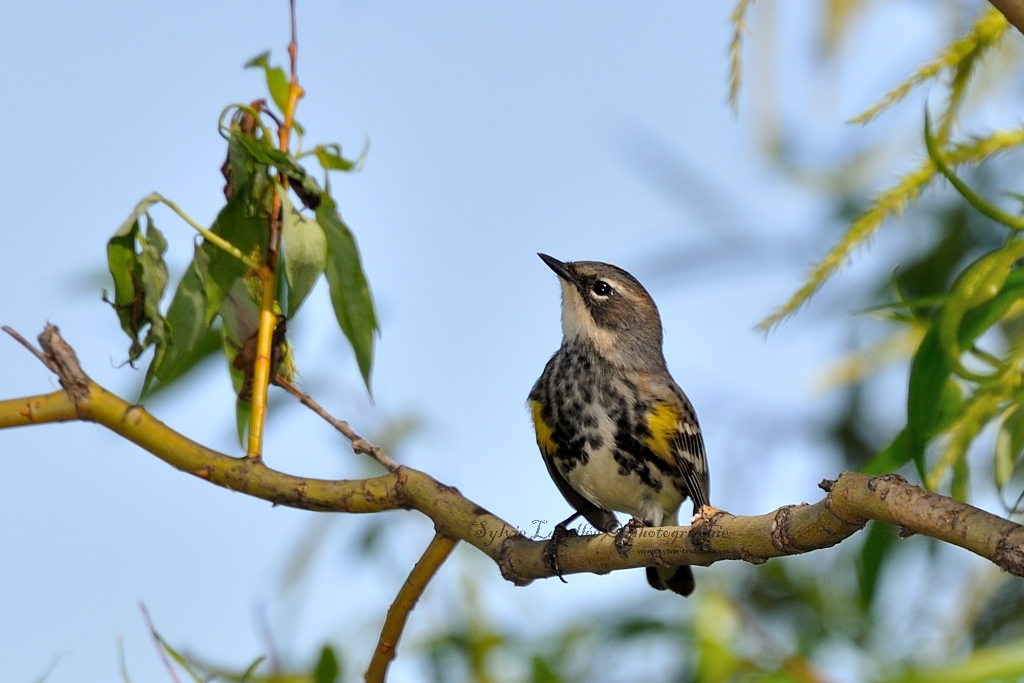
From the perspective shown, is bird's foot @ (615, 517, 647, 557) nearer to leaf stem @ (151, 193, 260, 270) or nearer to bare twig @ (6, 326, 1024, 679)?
bare twig @ (6, 326, 1024, 679)

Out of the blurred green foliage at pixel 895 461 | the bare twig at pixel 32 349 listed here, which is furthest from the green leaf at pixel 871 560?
the bare twig at pixel 32 349

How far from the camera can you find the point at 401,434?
2996mm

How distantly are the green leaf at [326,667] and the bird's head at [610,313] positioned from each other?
119 cm

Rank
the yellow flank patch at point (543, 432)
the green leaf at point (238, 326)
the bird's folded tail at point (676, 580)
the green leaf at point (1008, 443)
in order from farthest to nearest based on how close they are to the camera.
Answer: the bird's folded tail at point (676, 580)
the yellow flank patch at point (543, 432)
the green leaf at point (238, 326)
the green leaf at point (1008, 443)

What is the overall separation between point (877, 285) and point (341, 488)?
220cm

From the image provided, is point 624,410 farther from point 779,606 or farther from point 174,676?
point 174,676

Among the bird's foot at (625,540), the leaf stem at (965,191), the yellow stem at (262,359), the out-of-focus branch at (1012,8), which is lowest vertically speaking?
the bird's foot at (625,540)

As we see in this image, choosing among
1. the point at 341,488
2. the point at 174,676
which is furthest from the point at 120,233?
the point at 174,676

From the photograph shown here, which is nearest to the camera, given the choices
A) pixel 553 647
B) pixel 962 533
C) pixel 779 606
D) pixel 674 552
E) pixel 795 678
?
pixel 962 533

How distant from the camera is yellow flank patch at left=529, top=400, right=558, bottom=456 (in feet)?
9.46

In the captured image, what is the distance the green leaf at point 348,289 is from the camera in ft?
6.74

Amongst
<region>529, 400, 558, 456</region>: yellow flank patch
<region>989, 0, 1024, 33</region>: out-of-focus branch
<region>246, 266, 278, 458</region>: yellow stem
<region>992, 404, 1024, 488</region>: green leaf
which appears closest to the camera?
<region>989, 0, 1024, 33</region>: out-of-focus branch

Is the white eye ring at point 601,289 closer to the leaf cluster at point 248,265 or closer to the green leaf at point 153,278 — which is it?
the leaf cluster at point 248,265

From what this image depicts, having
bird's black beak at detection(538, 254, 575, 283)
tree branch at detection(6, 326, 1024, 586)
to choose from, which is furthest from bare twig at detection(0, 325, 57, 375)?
bird's black beak at detection(538, 254, 575, 283)
